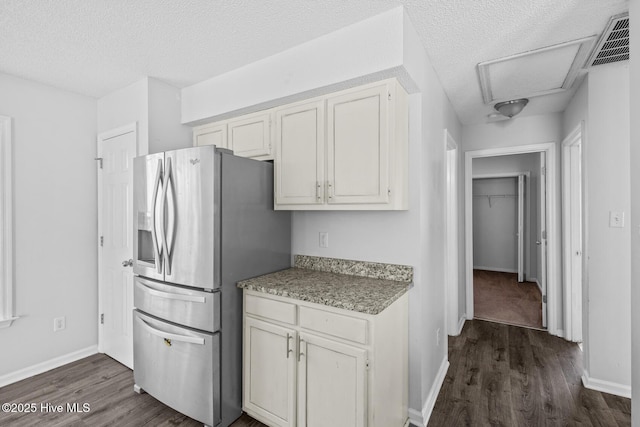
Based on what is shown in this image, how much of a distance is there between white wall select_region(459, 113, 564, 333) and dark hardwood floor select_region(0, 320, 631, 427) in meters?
0.81

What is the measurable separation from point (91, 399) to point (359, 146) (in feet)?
8.60

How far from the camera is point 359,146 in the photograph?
6.43 feet

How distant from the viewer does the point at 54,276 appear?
279 centimetres

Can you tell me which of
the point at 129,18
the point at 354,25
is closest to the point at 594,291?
the point at 354,25

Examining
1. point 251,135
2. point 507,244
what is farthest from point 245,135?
point 507,244

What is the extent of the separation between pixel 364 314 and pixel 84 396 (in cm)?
227

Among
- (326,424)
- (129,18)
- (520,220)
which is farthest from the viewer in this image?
(520,220)

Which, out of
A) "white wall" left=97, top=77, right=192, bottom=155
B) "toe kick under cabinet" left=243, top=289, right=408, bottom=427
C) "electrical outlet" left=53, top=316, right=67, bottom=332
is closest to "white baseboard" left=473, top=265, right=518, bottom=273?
"toe kick under cabinet" left=243, top=289, right=408, bottom=427

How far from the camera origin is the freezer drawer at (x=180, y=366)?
75.3 inches

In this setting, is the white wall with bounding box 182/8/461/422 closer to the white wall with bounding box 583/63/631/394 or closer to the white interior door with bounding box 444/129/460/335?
the white interior door with bounding box 444/129/460/335

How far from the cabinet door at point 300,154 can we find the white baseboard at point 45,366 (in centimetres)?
244

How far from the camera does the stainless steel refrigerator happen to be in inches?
75.5

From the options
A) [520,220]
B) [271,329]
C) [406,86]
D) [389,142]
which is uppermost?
[406,86]

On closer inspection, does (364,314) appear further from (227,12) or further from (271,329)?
(227,12)
